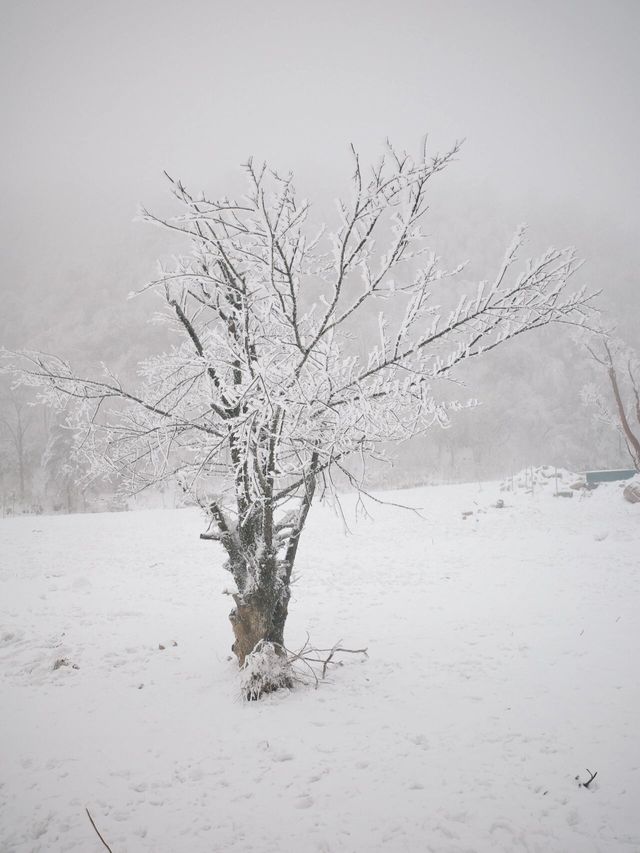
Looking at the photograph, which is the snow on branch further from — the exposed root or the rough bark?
the exposed root

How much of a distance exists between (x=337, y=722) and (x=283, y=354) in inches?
142

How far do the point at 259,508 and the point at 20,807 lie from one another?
2852mm

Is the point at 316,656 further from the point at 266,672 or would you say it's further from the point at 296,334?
the point at 296,334

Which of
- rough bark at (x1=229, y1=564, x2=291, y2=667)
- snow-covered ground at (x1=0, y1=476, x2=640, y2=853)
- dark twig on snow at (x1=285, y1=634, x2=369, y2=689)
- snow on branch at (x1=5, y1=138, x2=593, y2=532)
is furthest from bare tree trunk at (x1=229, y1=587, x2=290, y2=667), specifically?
snow on branch at (x1=5, y1=138, x2=593, y2=532)

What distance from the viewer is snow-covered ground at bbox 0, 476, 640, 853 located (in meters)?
2.77

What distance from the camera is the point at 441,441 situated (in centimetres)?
4678

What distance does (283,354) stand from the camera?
13.4 ft

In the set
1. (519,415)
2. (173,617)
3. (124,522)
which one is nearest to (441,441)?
(519,415)

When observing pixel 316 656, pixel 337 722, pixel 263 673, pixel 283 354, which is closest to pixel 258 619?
pixel 263 673

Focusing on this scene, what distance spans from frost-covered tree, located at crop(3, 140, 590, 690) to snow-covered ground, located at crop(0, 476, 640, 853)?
1.08 meters

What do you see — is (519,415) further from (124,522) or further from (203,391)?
(203,391)

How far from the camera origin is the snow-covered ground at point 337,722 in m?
2.77

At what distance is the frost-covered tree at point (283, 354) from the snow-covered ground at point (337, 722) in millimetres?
1079

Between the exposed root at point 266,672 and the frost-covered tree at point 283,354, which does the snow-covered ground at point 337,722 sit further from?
the frost-covered tree at point 283,354
